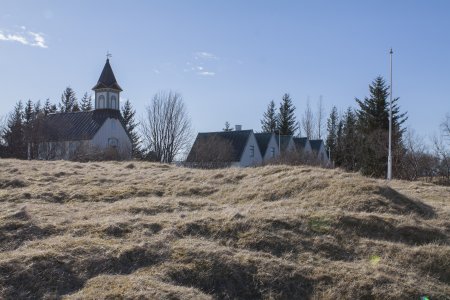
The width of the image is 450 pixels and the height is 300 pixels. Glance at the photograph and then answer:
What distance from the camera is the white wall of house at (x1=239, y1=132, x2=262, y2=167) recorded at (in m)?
42.7

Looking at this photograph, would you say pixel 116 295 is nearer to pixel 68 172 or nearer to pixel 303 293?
pixel 303 293

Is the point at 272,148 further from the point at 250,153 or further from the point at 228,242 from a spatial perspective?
the point at 228,242

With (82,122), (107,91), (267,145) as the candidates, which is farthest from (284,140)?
(82,122)

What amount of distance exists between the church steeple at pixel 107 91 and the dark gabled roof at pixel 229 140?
7.66m

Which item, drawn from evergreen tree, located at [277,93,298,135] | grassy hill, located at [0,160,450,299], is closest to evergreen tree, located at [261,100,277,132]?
evergreen tree, located at [277,93,298,135]

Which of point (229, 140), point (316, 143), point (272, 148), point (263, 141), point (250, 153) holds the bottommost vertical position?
point (250, 153)

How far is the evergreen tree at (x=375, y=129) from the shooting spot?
37166 millimetres

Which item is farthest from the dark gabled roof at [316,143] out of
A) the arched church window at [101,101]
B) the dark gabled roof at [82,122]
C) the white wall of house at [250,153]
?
the arched church window at [101,101]

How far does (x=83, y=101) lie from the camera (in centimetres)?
6719

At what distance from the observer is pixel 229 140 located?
141ft

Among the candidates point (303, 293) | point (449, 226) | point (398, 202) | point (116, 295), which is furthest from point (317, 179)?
A: point (116, 295)

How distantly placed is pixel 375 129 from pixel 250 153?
34.7 feet

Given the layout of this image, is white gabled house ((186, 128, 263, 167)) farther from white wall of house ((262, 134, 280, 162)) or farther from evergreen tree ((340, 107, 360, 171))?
evergreen tree ((340, 107, 360, 171))

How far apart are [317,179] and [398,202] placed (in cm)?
158
